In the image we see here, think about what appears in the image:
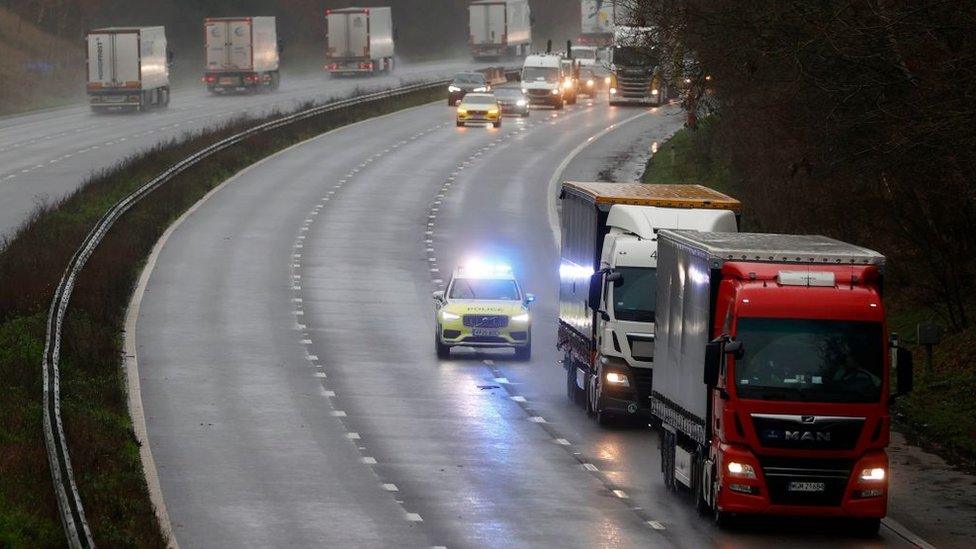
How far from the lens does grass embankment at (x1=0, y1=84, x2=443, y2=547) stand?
20.1m

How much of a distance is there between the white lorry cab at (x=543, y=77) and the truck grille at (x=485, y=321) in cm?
5846

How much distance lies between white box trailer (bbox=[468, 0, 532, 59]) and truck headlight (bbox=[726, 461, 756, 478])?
361 ft

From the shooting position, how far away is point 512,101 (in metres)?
88.4

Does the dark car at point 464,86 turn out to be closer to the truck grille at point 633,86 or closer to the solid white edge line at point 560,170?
the truck grille at point 633,86

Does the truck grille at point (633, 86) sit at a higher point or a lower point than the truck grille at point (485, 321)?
higher

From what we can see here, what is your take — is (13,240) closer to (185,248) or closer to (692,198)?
(185,248)

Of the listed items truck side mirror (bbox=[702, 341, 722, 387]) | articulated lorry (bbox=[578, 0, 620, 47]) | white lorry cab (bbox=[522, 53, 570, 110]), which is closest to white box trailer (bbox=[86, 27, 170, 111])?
white lorry cab (bbox=[522, 53, 570, 110])

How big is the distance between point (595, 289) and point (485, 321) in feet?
23.5

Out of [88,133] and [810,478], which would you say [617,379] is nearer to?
[810,478]

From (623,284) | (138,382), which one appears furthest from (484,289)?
(623,284)

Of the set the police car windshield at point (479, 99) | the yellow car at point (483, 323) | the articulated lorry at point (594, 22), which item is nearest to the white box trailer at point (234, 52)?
the police car windshield at point (479, 99)

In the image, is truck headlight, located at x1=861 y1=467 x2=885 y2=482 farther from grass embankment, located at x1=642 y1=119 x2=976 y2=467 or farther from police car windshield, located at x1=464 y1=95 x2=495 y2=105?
police car windshield, located at x1=464 y1=95 x2=495 y2=105

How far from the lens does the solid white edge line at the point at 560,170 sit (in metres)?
54.1

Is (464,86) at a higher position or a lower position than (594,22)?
lower
